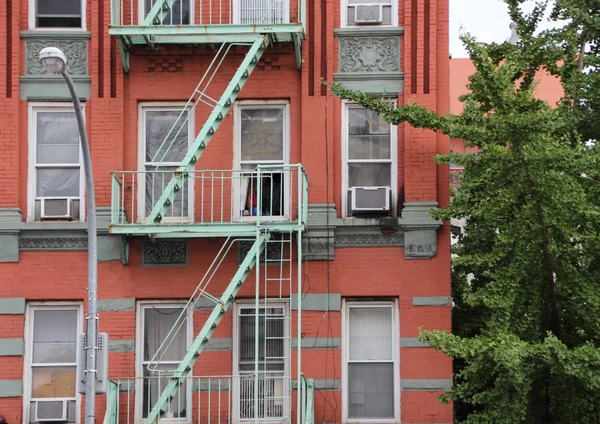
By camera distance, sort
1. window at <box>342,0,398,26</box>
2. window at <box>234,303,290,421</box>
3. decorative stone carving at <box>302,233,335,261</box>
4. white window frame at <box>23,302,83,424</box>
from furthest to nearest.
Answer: window at <box>342,0,398,26</box>, decorative stone carving at <box>302,233,335,261</box>, white window frame at <box>23,302,83,424</box>, window at <box>234,303,290,421</box>

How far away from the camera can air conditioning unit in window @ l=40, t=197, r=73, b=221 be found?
18.9 meters

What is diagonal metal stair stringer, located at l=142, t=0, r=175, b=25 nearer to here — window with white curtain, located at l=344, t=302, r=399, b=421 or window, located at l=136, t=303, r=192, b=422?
window, located at l=136, t=303, r=192, b=422

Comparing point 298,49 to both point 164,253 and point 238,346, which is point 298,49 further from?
point 238,346

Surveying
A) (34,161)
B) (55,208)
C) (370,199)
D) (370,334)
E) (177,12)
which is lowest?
(370,334)

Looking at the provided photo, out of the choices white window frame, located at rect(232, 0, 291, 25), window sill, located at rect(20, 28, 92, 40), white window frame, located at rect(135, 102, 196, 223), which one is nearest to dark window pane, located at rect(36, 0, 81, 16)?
window sill, located at rect(20, 28, 92, 40)

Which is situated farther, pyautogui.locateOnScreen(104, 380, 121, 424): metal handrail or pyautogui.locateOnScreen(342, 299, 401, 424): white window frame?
pyautogui.locateOnScreen(342, 299, 401, 424): white window frame

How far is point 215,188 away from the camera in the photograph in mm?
19109

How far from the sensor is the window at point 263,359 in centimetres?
1842

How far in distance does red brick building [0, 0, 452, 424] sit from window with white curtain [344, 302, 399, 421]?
29 mm

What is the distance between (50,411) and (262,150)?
5375mm

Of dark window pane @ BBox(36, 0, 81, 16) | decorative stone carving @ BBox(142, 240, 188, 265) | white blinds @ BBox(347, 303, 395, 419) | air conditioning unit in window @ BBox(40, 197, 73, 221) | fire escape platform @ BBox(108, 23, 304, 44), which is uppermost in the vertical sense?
dark window pane @ BBox(36, 0, 81, 16)

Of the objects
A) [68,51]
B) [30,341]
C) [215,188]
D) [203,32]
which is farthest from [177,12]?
[30,341]

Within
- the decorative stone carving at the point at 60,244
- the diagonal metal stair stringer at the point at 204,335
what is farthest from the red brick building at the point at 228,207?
the diagonal metal stair stringer at the point at 204,335

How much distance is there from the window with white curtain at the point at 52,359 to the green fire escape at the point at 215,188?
1000mm
